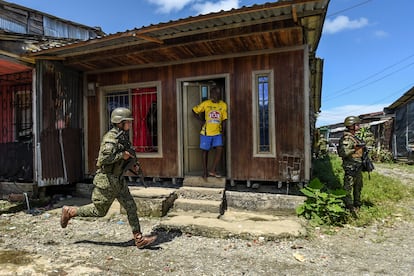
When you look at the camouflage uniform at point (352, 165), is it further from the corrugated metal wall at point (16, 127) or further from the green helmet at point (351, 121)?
the corrugated metal wall at point (16, 127)

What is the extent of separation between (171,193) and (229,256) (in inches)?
91.7

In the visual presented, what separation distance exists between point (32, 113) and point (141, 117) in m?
2.48

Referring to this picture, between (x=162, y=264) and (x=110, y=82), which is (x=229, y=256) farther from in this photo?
(x=110, y=82)

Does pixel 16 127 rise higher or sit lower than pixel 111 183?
higher

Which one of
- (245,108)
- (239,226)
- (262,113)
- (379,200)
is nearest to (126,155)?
(239,226)

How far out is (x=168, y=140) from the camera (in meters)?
6.70

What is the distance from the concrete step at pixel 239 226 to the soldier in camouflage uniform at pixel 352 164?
1.18 meters

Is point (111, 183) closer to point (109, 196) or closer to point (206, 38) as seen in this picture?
point (109, 196)

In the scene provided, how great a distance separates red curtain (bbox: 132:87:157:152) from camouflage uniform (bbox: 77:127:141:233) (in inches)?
117

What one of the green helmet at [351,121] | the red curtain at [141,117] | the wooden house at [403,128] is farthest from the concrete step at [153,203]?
the wooden house at [403,128]

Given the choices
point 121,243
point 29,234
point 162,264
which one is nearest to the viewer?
point 162,264

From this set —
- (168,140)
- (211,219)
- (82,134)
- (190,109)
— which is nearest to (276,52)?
(190,109)

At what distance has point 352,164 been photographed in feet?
17.6

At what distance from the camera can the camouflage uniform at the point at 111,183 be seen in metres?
3.93
